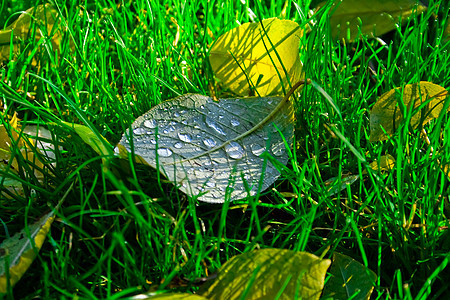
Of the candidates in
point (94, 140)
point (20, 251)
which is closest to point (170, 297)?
point (20, 251)

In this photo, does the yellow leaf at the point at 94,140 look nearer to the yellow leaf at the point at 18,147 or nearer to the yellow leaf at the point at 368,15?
the yellow leaf at the point at 18,147

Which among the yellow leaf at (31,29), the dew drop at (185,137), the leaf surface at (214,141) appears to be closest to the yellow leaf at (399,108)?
the leaf surface at (214,141)

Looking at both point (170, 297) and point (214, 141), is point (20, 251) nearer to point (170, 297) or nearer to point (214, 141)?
point (170, 297)

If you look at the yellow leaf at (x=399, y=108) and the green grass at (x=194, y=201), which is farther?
the yellow leaf at (x=399, y=108)

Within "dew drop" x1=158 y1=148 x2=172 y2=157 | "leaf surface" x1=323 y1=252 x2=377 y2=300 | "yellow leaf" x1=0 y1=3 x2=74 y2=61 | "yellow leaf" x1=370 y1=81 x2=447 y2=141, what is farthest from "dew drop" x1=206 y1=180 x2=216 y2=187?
"yellow leaf" x1=0 y1=3 x2=74 y2=61

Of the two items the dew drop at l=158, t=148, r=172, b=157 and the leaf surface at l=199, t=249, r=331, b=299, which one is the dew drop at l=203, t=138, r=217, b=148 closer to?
the dew drop at l=158, t=148, r=172, b=157

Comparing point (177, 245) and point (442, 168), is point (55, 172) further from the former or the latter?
point (442, 168)

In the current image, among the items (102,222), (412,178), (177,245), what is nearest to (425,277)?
(412,178)
